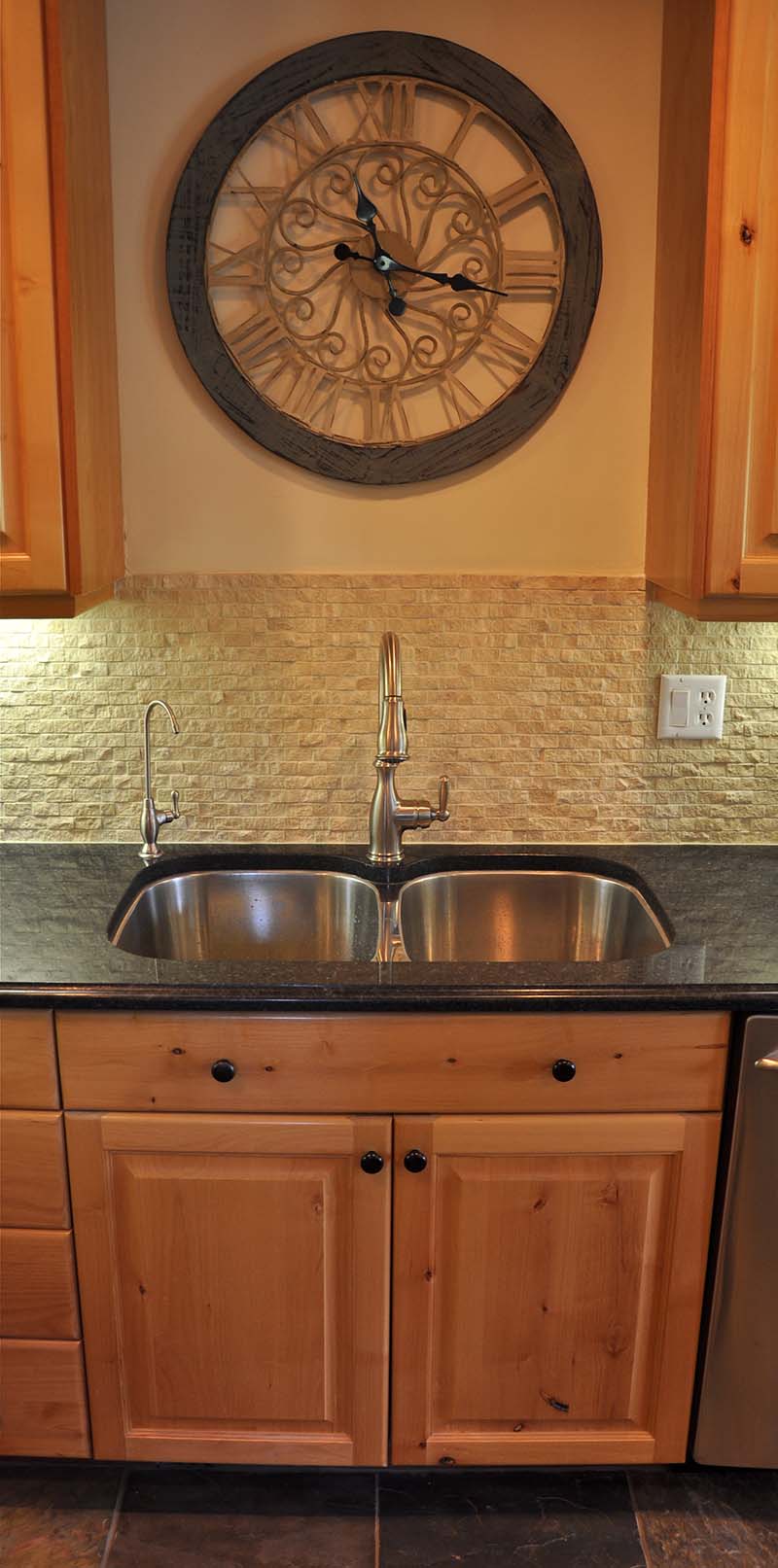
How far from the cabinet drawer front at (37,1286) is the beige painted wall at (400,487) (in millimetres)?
1046

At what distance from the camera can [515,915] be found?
2.20 m

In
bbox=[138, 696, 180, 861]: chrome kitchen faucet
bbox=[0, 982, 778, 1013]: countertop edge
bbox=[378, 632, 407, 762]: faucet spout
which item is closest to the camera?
bbox=[0, 982, 778, 1013]: countertop edge

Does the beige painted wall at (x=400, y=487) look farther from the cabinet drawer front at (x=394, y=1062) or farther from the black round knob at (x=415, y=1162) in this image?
the black round knob at (x=415, y=1162)

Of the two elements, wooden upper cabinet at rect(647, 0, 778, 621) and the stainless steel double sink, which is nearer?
wooden upper cabinet at rect(647, 0, 778, 621)

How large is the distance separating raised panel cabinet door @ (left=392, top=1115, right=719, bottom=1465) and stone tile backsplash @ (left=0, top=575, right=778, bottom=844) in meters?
0.64

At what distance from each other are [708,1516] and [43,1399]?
96cm

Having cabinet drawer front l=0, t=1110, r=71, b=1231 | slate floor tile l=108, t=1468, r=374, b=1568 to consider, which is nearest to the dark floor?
slate floor tile l=108, t=1468, r=374, b=1568

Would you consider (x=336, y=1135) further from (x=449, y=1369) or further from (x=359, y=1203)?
(x=449, y=1369)

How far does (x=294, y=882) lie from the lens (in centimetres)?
218

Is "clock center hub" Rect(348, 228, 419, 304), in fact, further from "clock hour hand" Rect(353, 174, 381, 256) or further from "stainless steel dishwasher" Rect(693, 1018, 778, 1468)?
"stainless steel dishwasher" Rect(693, 1018, 778, 1468)

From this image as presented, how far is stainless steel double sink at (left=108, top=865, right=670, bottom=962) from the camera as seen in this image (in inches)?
83.8

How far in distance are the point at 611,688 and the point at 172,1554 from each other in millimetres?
1445

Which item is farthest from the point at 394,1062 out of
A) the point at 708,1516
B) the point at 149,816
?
the point at 708,1516

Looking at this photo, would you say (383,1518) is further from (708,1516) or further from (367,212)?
(367,212)
